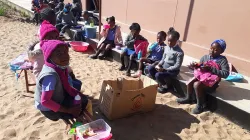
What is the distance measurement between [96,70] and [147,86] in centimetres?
207

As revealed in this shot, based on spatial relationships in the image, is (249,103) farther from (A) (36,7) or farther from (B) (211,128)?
(A) (36,7)

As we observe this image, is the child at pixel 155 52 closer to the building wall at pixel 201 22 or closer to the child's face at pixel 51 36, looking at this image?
the building wall at pixel 201 22

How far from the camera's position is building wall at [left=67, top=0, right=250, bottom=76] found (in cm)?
456

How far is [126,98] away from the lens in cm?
318

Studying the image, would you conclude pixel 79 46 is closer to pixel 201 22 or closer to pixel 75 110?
pixel 201 22

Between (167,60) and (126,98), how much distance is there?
1.42 meters

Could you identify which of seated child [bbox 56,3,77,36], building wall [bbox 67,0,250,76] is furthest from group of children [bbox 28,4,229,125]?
seated child [bbox 56,3,77,36]

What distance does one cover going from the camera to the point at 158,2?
20.6 feet

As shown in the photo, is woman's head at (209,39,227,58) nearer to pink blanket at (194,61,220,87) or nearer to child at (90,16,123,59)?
pink blanket at (194,61,220,87)

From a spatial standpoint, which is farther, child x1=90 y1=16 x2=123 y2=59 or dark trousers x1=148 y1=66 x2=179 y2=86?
child x1=90 y1=16 x2=123 y2=59

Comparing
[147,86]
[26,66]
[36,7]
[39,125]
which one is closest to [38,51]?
[26,66]

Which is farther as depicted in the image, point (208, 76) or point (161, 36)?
point (161, 36)

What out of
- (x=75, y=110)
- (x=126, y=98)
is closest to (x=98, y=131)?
(x=75, y=110)

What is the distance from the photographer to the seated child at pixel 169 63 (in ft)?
13.3
